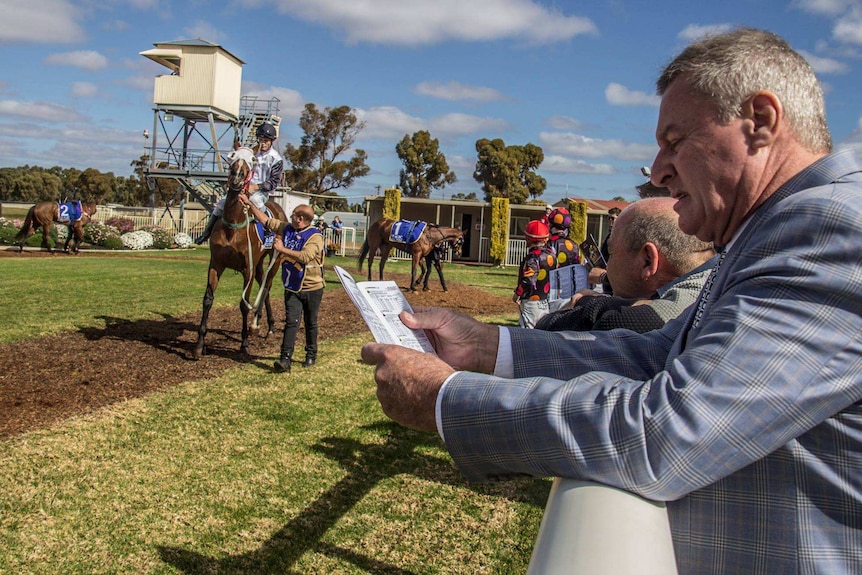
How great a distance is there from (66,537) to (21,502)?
0.66 m

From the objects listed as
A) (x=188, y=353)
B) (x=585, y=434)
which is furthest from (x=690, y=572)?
(x=188, y=353)

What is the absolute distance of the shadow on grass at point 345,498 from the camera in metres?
3.66

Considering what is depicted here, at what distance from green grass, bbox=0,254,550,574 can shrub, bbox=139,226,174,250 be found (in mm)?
27358

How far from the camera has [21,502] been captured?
166 inches

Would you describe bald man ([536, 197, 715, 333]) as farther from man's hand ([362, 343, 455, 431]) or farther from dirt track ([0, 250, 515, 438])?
dirt track ([0, 250, 515, 438])

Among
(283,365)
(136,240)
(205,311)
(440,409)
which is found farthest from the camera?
(136,240)

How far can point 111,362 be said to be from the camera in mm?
8133

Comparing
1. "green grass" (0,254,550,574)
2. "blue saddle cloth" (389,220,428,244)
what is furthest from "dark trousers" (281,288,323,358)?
"blue saddle cloth" (389,220,428,244)

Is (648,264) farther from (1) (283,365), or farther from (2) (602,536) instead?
(1) (283,365)

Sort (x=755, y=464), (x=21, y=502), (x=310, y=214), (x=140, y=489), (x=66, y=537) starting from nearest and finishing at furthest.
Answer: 1. (x=755, y=464)
2. (x=66, y=537)
3. (x=21, y=502)
4. (x=140, y=489)
5. (x=310, y=214)

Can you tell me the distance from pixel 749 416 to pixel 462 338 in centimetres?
107

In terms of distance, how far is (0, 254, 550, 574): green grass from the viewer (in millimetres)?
3734

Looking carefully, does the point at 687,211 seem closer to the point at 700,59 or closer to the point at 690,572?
the point at 700,59

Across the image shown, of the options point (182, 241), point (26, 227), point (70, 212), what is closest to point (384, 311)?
point (70, 212)
